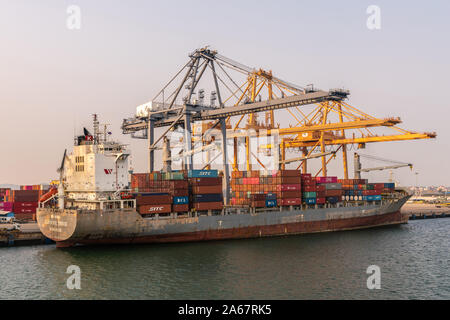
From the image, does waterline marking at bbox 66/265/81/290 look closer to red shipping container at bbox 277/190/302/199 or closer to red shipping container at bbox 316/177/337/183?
Result: red shipping container at bbox 277/190/302/199

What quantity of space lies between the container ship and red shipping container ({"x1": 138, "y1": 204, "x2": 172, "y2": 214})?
0.05m

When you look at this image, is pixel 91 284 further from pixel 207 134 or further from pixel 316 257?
pixel 207 134

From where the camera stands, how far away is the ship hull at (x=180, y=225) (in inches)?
1430

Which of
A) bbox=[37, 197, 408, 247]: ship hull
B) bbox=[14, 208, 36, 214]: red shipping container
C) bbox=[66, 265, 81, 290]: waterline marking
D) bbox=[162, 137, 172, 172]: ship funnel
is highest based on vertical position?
bbox=[162, 137, 172, 172]: ship funnel

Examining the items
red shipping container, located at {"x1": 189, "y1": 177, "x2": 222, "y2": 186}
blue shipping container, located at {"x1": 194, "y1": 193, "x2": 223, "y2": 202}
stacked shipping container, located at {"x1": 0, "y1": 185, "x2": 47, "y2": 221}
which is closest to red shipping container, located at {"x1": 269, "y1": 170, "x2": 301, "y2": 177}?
red shipping container, located at {"x1": 189, "y1": 177, "x2": 222, "y2": 186}

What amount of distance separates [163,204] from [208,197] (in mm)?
5724

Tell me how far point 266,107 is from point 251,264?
22.3 metres

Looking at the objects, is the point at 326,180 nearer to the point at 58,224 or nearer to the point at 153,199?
the point at 153,199

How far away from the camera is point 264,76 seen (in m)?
69.2

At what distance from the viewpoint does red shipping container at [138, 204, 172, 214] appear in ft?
127

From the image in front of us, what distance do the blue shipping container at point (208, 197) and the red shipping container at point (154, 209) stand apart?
366 cm

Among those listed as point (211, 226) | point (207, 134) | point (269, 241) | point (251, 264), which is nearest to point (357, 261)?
point (251, 264)

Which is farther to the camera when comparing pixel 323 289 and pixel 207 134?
pixel 207 134
